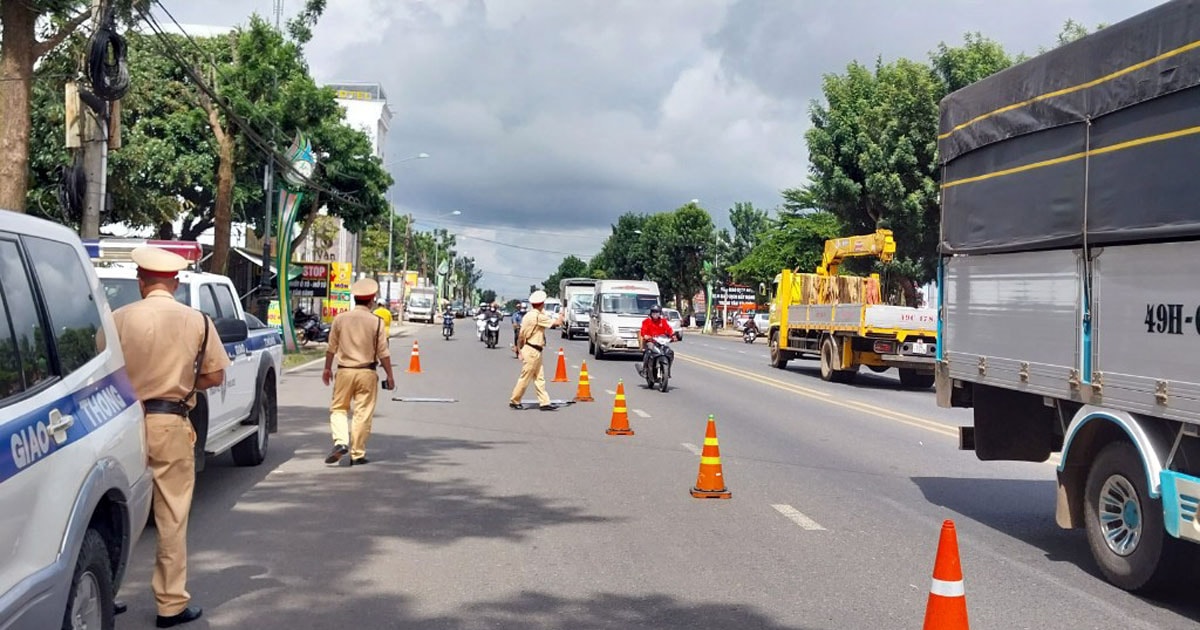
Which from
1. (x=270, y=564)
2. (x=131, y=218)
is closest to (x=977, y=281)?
(x=270, y=564)

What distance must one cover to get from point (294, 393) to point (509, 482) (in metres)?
10.4

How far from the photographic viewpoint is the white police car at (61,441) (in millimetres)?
3479

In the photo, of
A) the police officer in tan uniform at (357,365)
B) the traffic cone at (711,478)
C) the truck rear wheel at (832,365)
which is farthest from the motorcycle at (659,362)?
the traffic cone at (711,478)

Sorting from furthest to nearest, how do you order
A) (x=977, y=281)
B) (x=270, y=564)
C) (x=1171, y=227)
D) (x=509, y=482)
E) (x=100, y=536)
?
(x=509, y=482) < (x=977, y=281) < (x=270, y=564) < (x=1171, y=227) < (x=100, y=536)

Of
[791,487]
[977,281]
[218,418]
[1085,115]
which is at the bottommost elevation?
[791,487]

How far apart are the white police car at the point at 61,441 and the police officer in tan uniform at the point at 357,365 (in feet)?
18.8

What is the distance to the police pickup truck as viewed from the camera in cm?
888

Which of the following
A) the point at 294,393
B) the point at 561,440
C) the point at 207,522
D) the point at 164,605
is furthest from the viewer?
the point at 294,393

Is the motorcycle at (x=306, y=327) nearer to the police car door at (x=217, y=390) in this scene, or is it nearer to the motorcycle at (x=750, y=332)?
the motorcycle at (x=750, y=332)

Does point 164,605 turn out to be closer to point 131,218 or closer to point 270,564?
→ point 270,564

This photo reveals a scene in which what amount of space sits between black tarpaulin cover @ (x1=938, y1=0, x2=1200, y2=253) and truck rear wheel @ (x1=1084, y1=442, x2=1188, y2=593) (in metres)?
1.36

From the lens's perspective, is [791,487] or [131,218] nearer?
[791,487]

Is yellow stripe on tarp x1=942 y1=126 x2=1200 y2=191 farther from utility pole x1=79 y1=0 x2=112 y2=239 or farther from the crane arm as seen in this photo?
the crane arm

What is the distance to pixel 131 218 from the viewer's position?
32.7 metres
